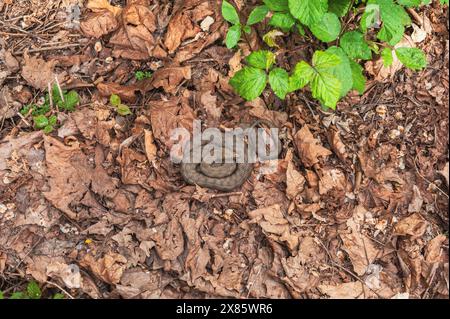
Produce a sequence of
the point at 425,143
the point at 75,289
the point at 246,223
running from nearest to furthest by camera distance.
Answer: the point at 75,289, the point at 246,223, the point at 425,143

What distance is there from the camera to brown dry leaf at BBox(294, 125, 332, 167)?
368cm

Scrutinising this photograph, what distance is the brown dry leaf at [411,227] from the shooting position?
3.57 metres

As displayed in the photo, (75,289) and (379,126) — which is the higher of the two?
(379,126)

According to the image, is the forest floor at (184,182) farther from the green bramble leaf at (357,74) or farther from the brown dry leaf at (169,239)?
the green bramble leaf at (357,74)

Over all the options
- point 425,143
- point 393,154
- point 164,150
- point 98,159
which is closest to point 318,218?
point 393,154

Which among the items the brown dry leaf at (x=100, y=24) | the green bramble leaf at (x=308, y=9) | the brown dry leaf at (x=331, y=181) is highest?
the green bramble leaf at (x=308, y=9)

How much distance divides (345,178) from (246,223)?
91cm

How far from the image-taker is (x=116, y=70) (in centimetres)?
390

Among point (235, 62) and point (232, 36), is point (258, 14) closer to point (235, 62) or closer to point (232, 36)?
point (232, 36)

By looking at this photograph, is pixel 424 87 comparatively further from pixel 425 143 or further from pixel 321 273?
pixel 321 273

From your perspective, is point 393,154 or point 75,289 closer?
point 75,289

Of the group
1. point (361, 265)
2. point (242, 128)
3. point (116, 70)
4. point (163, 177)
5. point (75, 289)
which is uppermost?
point (116, 70)

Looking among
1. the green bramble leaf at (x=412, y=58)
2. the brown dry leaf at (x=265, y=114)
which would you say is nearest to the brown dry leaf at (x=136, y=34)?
the brown dry leaf at (x=265, y=114)

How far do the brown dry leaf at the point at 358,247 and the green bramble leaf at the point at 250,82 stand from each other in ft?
4.28
